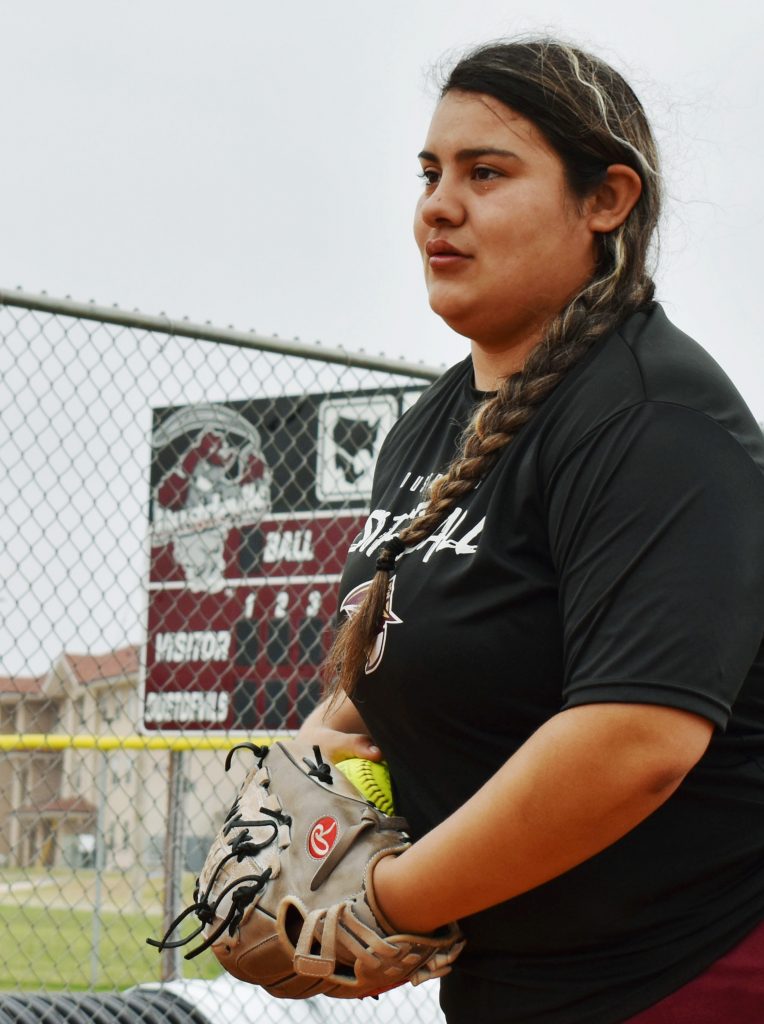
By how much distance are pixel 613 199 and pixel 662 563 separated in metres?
0.58

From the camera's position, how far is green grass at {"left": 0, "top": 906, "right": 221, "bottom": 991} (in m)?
8.36

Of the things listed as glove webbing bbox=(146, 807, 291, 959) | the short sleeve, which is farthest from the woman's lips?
glove webbing bbox=(146, 807, 291, 959)

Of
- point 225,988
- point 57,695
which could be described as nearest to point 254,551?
point 57,695

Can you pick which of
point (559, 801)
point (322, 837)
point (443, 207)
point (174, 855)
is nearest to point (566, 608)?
point (559, 801)

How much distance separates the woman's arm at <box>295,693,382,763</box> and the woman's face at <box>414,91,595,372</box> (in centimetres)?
62

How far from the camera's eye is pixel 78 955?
36.1ft

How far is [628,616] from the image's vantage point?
127cm

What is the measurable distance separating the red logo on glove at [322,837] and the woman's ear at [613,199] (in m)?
0.82

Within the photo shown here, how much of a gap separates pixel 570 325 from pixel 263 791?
0.75 metres

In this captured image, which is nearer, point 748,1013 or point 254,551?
point 748,1013

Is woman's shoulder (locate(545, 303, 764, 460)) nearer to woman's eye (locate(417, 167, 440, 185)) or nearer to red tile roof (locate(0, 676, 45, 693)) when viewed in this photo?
woman's eye (locate(417, 167, 440, 185))

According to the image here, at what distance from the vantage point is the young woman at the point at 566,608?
4.14ft

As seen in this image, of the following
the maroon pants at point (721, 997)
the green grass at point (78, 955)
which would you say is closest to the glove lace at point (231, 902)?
the maroon pants at point (721, 997)

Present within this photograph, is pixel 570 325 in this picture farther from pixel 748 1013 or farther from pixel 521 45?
pixel 748 1013
